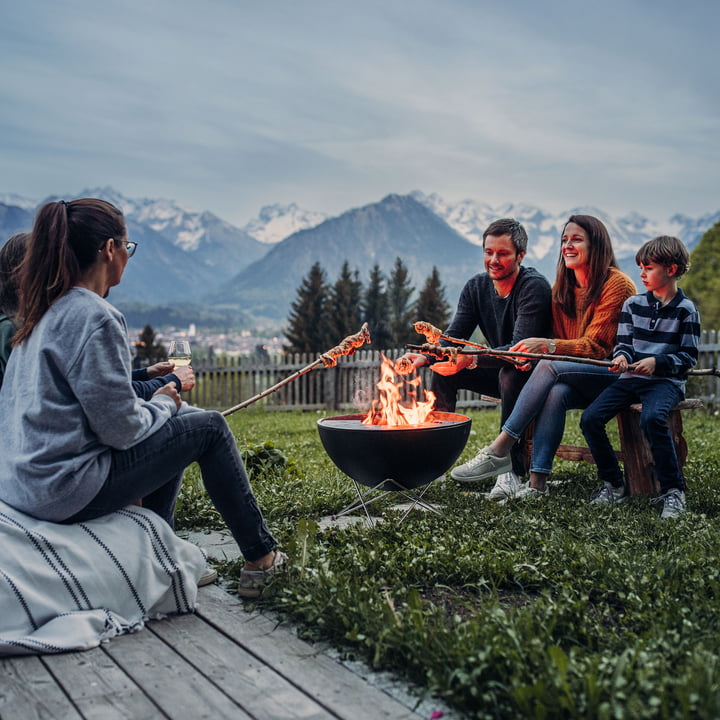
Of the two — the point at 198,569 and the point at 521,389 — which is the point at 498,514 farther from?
the point at 198,569

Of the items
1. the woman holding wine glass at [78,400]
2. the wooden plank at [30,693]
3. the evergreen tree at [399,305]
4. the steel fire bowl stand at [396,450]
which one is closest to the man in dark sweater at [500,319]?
the steel fire bowl stand at [396,450]

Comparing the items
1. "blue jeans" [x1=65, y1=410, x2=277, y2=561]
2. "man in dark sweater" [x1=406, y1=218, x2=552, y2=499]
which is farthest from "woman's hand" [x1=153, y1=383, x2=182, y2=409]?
"man in dark sweater" [x1=406, y1=218, x2=552, y2=499]

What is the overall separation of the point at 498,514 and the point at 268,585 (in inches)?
61.0

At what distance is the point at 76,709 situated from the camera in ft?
6.50

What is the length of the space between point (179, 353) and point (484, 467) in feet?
7.22

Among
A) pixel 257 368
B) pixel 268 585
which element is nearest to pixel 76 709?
pixel 268 585

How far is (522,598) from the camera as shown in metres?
2.76

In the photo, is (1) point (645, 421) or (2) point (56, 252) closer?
(2) point (56, 252)

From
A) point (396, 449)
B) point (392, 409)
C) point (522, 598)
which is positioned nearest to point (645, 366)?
point (392, 409)

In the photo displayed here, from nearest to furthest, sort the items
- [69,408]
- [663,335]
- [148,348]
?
[69,408]
[663,335]
[148,348]

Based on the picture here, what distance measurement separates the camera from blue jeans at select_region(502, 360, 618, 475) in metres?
4.41

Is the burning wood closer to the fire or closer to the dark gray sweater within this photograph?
the fire

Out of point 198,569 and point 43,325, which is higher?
point 43,325

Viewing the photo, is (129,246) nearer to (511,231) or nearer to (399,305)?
(511,231)
